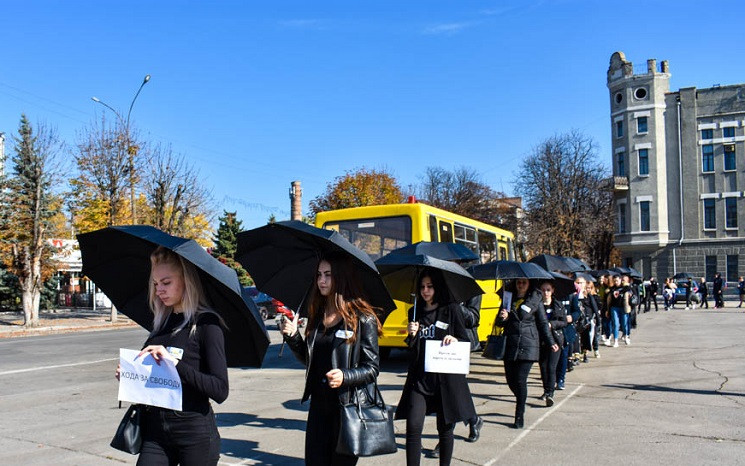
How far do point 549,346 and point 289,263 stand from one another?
15.7 feet

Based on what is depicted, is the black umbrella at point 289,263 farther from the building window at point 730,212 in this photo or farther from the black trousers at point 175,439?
the building window at point 730,212

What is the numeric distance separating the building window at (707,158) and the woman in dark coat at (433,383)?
171ft

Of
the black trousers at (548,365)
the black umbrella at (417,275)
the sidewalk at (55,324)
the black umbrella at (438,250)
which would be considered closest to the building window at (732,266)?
the sidewalk at (55,324)

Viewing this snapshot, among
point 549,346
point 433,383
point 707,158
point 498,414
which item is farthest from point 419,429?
point 707,158

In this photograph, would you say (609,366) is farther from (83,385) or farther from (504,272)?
(83,385)

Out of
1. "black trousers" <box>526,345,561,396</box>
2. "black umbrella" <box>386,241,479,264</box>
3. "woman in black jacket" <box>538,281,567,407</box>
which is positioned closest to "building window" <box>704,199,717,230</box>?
"woman in black jacket" <box>538,281,567,407</box>

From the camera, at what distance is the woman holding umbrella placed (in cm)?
324

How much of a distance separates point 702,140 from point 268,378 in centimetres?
4914

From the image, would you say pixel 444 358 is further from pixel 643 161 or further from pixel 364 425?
pixel 643 161

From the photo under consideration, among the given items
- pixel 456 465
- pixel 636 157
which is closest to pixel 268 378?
pixel 456 465

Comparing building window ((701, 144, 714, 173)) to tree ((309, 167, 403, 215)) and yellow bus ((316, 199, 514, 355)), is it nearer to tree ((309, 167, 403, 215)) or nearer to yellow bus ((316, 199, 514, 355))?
tree ((309, 167, 403, 215))

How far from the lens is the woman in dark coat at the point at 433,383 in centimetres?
523

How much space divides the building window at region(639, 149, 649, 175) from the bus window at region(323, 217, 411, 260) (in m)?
45.6

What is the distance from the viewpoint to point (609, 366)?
12711 mm
